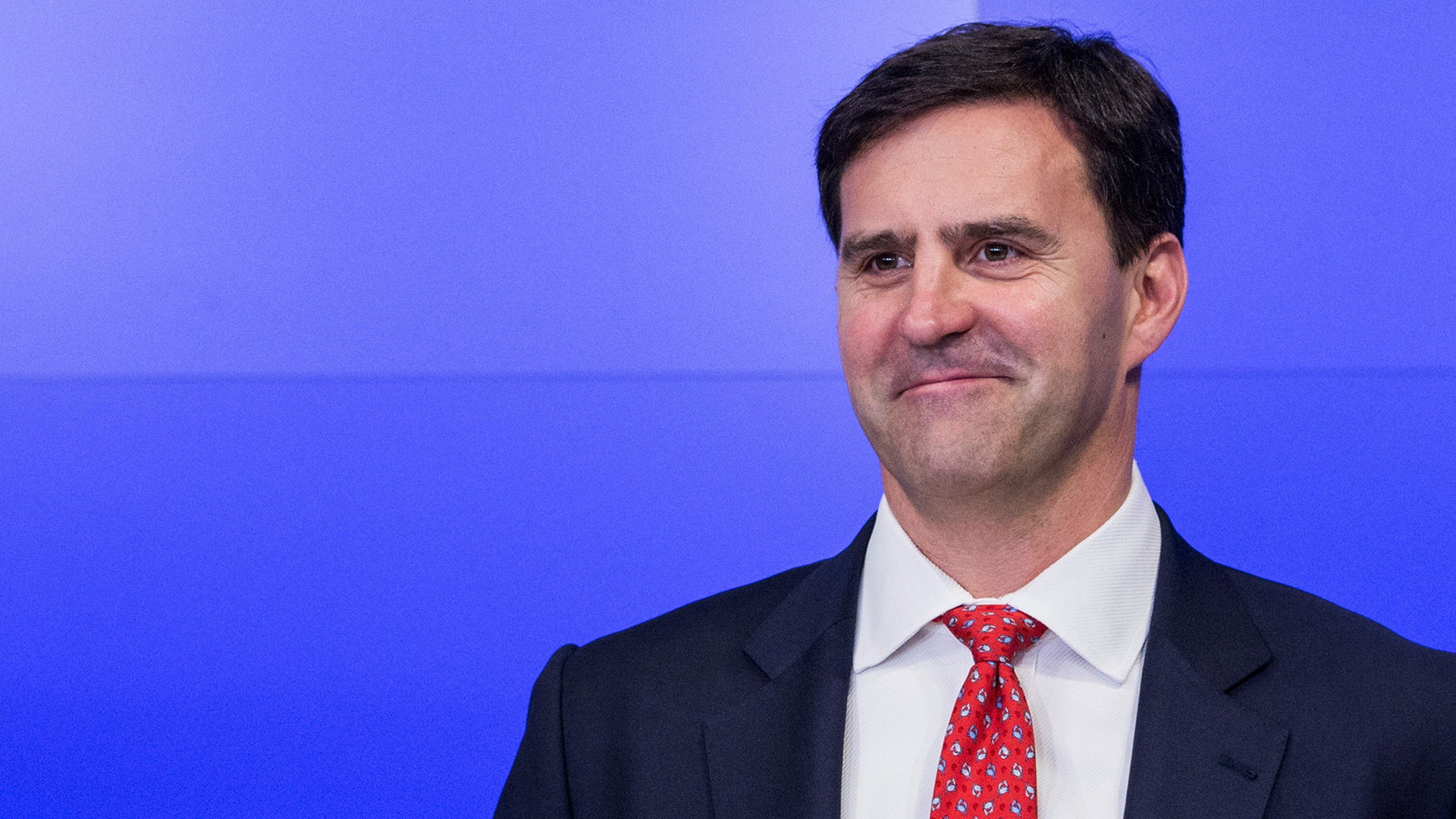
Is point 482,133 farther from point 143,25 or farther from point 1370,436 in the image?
point 1370,436

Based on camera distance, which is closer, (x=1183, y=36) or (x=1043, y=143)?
(x=1043, y=143)

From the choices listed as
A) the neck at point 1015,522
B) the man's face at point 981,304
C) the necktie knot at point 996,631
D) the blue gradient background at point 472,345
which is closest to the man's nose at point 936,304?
the man's face at point 981,304

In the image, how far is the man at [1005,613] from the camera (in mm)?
1850

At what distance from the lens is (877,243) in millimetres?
1977

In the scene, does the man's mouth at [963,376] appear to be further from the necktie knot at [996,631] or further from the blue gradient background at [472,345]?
the blue gradient background at [472,345]

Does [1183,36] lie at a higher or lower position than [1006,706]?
higher

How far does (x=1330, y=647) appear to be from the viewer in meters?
1.94

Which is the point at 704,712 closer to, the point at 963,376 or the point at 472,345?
the point at 963,376

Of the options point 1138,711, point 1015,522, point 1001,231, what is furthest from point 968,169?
point 1138,711

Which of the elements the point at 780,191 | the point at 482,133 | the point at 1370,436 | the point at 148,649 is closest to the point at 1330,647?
the point at 1370,436

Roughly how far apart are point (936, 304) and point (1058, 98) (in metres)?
0.35

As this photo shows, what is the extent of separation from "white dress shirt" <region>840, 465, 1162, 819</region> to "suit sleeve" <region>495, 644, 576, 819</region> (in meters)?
0.38

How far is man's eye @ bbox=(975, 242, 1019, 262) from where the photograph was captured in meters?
1.94

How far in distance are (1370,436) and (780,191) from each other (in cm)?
134
